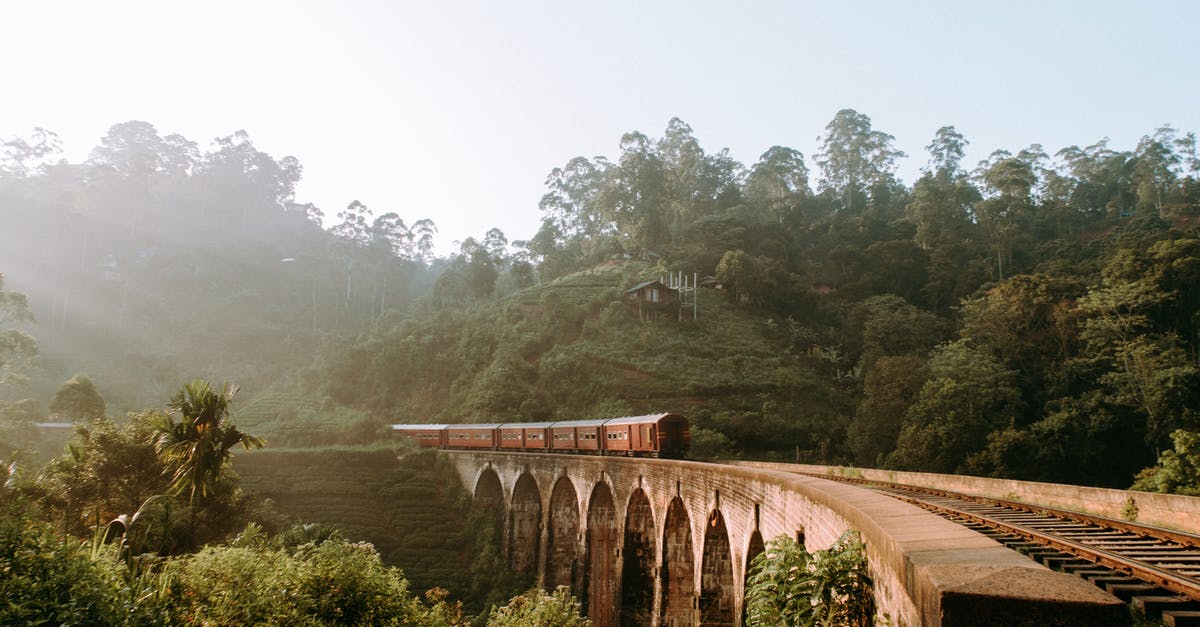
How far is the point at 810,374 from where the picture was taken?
132ft

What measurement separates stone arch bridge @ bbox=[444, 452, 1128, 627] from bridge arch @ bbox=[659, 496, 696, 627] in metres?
0.02

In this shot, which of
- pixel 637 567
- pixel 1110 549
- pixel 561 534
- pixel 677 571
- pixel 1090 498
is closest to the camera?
pixel 1110 549

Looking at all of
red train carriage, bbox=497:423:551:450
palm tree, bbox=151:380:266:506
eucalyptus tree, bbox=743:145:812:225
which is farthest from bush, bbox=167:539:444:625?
eucalyptus tree, bbox=743:145:812:225

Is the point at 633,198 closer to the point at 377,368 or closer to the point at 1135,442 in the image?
the point at 377,368

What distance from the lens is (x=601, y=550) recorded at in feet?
70.8

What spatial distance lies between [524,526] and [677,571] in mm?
12197

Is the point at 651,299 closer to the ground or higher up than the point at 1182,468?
higher up

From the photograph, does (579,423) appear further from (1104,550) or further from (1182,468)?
(1104,550)

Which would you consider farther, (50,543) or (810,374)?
(810,374)

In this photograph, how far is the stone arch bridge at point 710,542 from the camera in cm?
273

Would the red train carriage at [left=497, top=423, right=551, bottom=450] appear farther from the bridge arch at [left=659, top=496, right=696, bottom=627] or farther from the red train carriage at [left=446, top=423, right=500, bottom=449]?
the bridge arch at [left=659, top=496, right=696, bottom=627]

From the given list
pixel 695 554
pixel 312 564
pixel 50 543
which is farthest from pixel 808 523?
pixel 50 543

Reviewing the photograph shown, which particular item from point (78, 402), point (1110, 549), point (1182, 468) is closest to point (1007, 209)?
point (1182, 468)

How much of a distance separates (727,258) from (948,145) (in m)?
34.5
